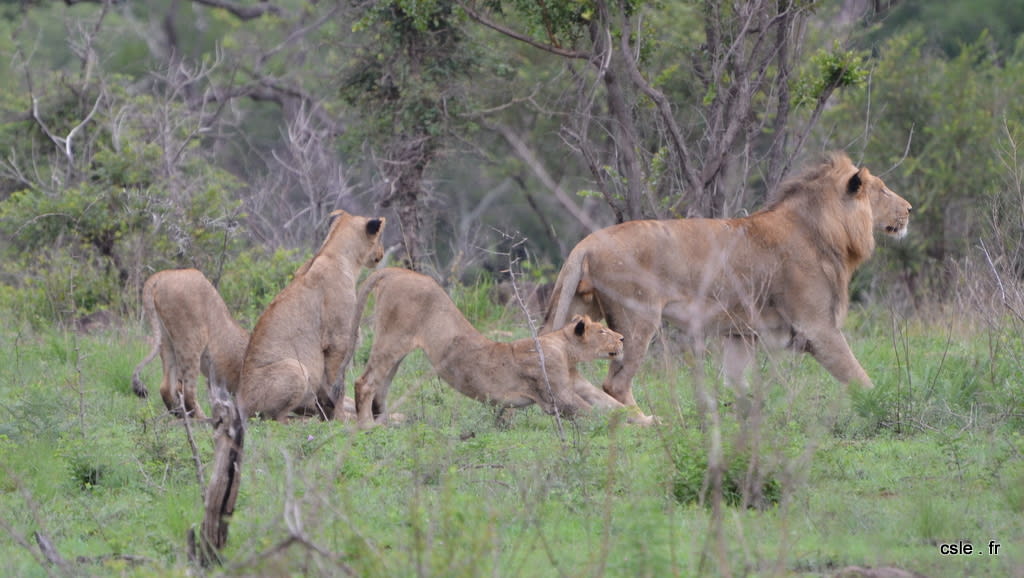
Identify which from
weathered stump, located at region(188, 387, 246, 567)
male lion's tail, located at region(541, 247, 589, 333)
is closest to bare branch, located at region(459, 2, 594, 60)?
male lion's tail, located at region(541, 247, 589, 333)

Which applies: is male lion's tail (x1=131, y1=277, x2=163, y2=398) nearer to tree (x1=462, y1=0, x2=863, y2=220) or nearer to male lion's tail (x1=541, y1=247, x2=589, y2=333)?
male lion's tail (x1=541, y1=247, x2=589, y2=333)

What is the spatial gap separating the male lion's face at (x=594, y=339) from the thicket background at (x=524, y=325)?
0.30 meters

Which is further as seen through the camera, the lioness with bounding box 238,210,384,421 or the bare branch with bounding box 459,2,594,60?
the bare branch with bounding box 459,2,594,60

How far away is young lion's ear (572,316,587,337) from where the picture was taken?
794 cm

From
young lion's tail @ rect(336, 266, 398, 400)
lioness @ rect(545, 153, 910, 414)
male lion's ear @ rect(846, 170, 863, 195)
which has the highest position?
male lion's ear @ rect(846, 170, 863, 195)

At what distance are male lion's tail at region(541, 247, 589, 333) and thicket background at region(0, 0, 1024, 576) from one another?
0.29 m

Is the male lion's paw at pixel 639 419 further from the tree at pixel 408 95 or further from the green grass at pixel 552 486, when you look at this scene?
the tree at pixel 408 95

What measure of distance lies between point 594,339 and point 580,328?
138mm

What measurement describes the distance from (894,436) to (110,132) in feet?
33.5

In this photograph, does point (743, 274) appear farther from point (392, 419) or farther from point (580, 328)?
point (392, 419)

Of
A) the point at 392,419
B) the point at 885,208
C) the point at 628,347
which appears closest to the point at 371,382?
the point at 392,419

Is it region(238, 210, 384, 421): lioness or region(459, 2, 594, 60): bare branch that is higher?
region(459, 2, 594, 60): bare branch

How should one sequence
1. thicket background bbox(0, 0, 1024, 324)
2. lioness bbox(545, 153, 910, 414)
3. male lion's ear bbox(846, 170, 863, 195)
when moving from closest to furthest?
lioness bbox(545, 153, 910, 414) < male lion's ear bbox(846, 170, 863, 195) < thicket background bbox(0, 0, 1024, 324)

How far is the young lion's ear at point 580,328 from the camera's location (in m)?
7.94
